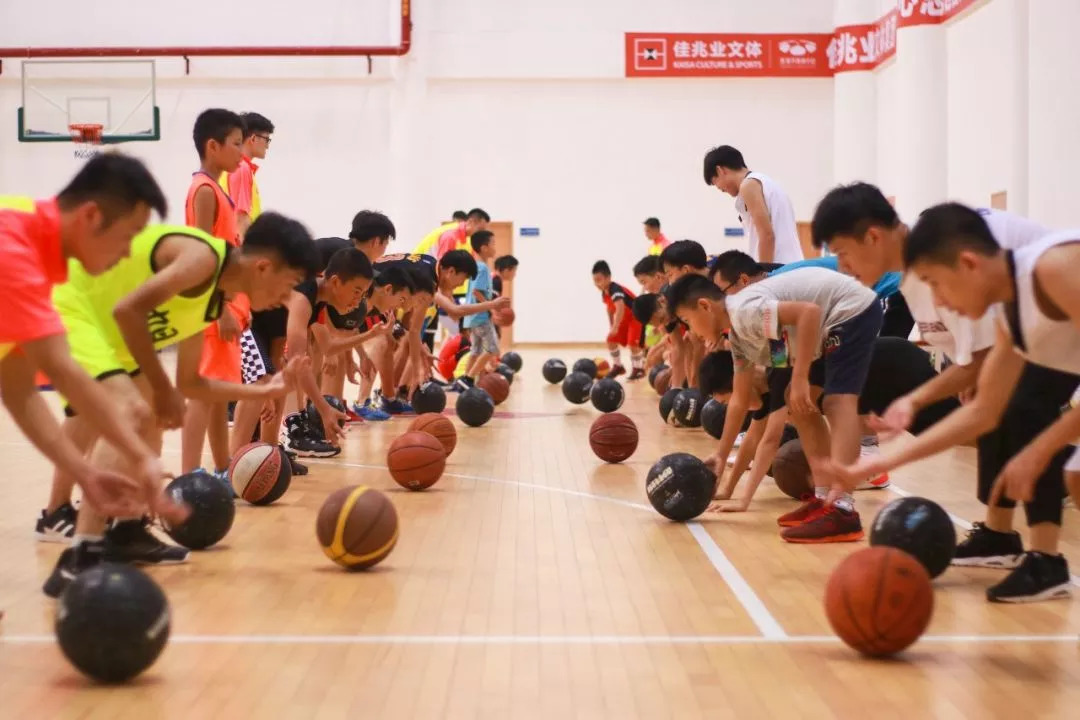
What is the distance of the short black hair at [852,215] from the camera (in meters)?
5.53

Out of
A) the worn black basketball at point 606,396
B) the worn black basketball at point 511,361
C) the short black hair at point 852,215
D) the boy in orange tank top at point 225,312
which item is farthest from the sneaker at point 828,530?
the worn black basketball at point 511,361

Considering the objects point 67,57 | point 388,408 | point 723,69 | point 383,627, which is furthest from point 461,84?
point 383,627

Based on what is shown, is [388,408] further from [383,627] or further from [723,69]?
[723,69]

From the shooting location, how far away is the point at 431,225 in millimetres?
26375

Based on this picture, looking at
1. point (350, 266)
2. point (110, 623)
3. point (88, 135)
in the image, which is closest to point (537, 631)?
point (110, 623)

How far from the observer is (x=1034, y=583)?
17.6 ft

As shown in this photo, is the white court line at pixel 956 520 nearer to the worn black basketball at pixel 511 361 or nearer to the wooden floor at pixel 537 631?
the wooden floor at pixel 537 631

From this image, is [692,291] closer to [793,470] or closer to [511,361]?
[793,470]

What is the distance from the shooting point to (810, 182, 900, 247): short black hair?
18.1ft

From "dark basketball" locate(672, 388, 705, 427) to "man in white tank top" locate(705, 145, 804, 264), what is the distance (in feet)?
9.16

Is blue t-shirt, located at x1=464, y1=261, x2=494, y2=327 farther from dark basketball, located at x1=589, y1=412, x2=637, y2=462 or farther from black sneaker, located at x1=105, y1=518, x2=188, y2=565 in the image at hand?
black sneaker, located at x1=105, y1=518, x2=188, y2=565

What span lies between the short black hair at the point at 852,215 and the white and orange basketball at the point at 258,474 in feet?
12.1

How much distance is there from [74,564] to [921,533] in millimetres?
3560

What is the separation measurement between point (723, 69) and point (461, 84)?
5260 mm
